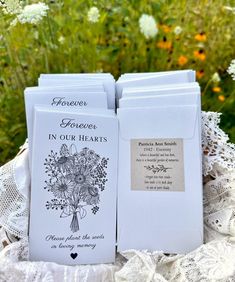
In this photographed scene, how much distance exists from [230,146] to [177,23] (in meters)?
0.97

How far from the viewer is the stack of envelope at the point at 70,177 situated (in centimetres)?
118

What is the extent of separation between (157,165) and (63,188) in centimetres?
21

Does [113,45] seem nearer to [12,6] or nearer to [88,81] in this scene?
[12,6]

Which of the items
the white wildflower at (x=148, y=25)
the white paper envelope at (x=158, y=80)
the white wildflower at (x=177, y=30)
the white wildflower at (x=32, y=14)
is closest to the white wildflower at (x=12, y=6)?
the white wildflower at (x=32, y=14)

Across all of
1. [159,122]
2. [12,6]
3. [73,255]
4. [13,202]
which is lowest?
[73,255]

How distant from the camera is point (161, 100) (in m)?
1.20

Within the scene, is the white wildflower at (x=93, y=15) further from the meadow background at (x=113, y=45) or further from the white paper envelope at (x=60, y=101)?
the white paper envelope at (x=60, y=101)

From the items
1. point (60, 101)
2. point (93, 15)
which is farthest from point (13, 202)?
point (93, 15)

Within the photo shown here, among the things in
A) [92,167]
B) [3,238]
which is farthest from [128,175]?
[3,238]

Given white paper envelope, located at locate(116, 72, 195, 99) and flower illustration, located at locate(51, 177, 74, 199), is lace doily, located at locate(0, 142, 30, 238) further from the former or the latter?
white paper envelope, located at locate(116, 72, 195, 99)

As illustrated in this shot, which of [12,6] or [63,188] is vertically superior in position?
[12,6]

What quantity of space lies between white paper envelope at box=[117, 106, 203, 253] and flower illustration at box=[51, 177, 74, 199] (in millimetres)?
110

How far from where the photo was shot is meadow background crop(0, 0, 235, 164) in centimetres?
183

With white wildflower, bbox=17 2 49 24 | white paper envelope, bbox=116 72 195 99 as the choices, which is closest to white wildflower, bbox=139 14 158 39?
white wildflower, bbox=17 2 49 24
